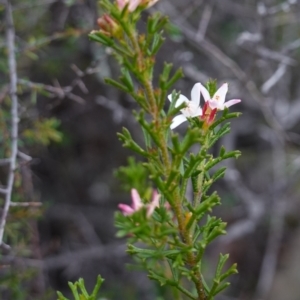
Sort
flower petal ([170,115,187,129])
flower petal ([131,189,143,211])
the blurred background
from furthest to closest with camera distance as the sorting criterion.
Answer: the blurred background < flower petal ([170,115,187,129]) < flower petal ([131,189,143,211])

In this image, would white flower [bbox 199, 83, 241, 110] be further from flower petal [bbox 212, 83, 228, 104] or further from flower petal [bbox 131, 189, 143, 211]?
flower petal [bbox 131, 189, 143, 211]

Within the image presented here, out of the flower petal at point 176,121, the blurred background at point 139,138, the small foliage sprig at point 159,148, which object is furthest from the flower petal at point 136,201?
the blurred background at point 139,138

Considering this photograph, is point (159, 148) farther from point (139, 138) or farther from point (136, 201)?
point (139, 138)

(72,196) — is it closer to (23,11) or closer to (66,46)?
(66,46)

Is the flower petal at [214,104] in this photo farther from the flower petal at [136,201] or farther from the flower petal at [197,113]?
the flower petal at [136,201]

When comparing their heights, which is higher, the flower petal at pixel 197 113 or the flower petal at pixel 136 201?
the flower petal at pixel 197 113

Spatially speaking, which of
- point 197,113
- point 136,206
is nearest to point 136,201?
point 136,206

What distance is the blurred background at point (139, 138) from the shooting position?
2621 millimetres

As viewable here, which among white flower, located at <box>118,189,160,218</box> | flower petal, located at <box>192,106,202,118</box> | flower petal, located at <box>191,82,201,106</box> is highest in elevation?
flower petal, located at <box>191,82,201,106</box>

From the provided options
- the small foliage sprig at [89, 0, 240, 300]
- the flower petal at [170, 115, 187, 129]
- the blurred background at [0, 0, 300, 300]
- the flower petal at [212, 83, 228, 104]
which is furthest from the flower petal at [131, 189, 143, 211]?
the blurred background at [0, 0, 300, 300]

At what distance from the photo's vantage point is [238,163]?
447 centimetres

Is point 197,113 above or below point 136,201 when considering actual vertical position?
above

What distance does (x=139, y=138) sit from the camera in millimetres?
3570

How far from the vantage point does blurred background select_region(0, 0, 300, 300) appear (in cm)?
262
